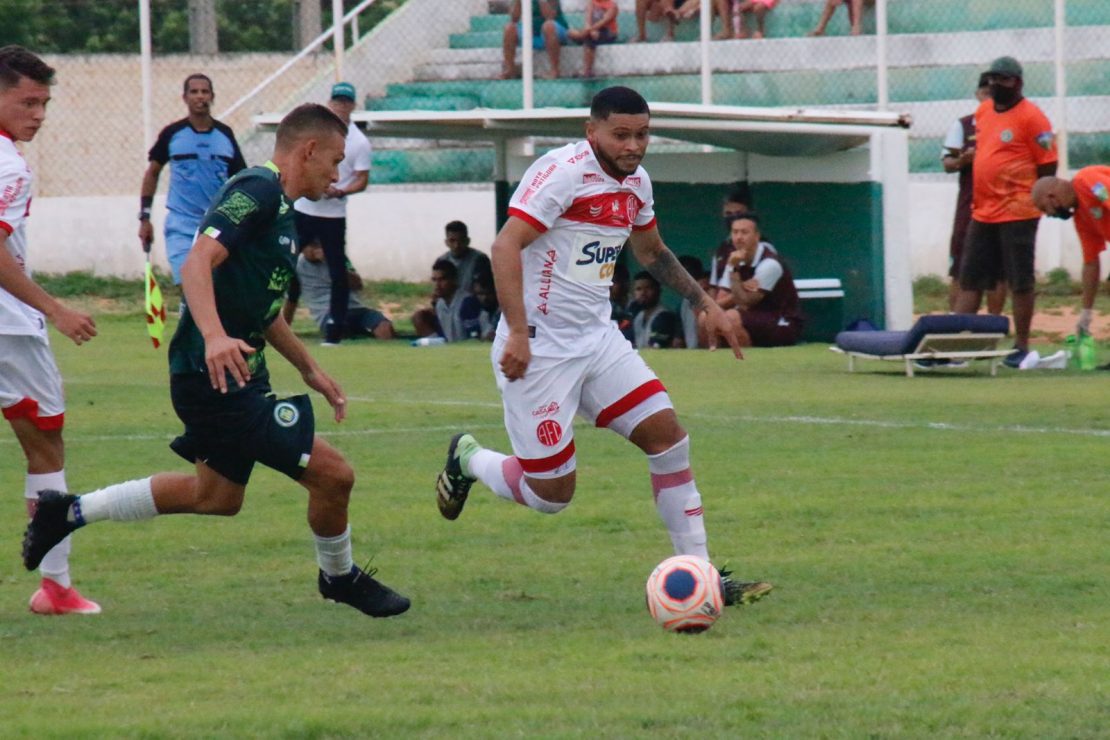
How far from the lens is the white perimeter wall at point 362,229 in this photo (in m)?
26.9

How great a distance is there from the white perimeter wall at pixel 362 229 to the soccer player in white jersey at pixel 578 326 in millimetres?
19269

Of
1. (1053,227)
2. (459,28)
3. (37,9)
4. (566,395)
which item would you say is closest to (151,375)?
(566,395)

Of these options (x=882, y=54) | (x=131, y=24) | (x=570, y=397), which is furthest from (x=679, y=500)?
(x=131, y=24)

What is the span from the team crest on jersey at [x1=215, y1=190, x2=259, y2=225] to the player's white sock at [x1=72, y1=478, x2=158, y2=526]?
3.27 feet

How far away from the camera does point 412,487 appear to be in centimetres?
967

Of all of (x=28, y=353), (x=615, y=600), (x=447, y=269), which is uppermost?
(x=447, y=269)

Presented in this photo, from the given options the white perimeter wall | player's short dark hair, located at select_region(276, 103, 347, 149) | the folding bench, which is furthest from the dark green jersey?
the white perimeter wall

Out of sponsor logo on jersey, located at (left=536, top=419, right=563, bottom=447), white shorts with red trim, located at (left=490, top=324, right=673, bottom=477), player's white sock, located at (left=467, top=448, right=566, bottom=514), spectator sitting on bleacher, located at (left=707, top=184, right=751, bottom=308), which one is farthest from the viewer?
spectator sitting on bleacher, located at (left=707, top=184, right=751, bottom=308)

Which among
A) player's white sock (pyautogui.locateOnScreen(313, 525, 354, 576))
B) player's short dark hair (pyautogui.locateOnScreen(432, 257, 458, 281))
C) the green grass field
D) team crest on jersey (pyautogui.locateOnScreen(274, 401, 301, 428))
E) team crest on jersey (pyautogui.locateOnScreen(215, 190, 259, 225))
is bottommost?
the green grass field

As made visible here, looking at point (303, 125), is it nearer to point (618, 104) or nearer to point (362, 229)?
point (618, 104)

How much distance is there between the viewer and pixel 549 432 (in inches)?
280

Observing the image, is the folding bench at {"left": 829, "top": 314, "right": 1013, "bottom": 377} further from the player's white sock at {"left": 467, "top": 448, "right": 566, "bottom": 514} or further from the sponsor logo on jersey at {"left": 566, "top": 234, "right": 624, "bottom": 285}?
Result: the sponsor logo on jersey at {"left": 566, "top": 234, "right": 624, "bottom": 285}

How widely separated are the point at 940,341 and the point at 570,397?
8.50m

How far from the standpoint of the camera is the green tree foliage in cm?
3011
